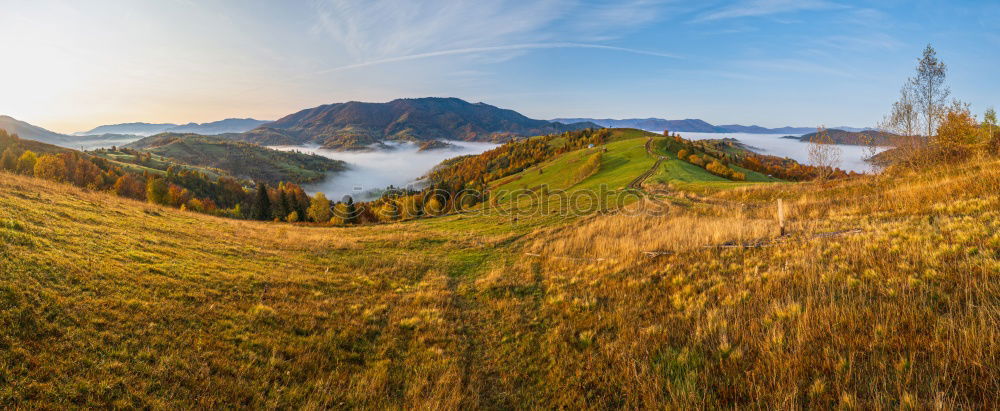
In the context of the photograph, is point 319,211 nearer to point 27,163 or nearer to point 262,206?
point 262,206

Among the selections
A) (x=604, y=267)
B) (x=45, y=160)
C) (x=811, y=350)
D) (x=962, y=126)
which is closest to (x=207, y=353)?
(x=811, y=350)

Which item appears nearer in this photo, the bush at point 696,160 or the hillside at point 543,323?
the hillside at point 543,323

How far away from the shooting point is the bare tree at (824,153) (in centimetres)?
3491

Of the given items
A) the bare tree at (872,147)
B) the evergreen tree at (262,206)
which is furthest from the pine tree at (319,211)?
the bare tree at (872,147)

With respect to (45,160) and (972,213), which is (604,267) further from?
(45,160)

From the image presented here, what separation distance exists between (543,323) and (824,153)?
43.2m

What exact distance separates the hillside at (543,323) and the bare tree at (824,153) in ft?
85.2

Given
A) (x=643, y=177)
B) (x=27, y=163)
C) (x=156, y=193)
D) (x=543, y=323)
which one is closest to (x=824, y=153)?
(x=643, y=177)

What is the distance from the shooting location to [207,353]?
20.5 feet

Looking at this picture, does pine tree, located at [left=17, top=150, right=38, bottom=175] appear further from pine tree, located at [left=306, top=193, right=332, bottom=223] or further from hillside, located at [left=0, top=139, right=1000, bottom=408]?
hillside, located at [left=0, top=139, right=1000, bottom=408]

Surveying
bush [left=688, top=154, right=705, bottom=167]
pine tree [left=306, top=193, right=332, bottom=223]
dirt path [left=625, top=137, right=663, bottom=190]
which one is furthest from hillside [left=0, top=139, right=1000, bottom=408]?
pine tree [left=306, top=193, right=332, bottom=223]

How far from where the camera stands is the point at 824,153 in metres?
34.9

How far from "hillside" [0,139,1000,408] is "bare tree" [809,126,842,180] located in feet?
85.2

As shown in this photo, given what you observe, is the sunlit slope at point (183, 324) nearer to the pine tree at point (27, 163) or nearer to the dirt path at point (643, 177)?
the dirt path at point (643, 177)
